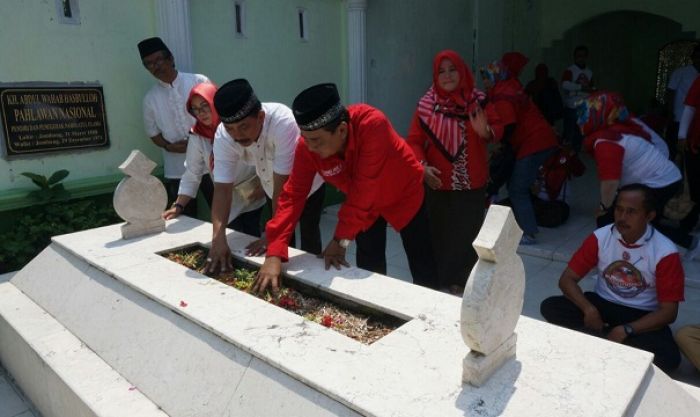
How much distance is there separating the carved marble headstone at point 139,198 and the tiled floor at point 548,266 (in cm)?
96

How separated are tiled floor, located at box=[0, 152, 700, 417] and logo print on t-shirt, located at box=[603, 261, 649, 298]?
1.48 ft

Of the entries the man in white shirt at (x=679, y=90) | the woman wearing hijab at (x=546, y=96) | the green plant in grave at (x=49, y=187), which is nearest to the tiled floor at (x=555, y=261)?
the man in white shirt at (x=679, y=90)

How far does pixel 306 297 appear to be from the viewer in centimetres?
221

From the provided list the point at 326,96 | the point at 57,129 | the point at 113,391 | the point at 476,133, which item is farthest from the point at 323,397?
the point at 57,129

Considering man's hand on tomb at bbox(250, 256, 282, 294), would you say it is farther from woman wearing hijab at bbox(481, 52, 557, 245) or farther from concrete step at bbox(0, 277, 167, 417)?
woman wearing hijab at bbox(481, 52, 557, 245)

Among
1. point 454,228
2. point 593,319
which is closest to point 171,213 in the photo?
point 454,228

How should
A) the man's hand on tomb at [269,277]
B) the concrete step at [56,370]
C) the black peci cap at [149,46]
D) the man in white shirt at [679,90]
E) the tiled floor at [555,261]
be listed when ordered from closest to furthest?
the concrete step at [56,370] → the man's hand on tomb at [269,277] → the tiled floor at [555,261] → the black peci cap at [149,46] → the man in white shirt at [679,90]

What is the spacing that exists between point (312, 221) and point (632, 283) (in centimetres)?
166

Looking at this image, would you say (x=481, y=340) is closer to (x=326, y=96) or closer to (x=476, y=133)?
(x=326, y=96)

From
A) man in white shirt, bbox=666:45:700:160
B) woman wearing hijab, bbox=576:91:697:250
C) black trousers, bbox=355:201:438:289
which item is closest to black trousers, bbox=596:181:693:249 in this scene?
woman wearing hijab, bbox=576:91:697:250

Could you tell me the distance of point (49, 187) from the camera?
12.2 ft

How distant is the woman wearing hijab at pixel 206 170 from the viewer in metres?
2.94

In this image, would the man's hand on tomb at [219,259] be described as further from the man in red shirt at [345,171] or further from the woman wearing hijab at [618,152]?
the woman wearing hijab at [618,152]

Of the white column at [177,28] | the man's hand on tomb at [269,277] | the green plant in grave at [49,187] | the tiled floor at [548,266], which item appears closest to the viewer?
the man's hand on tomb at [269,277]
